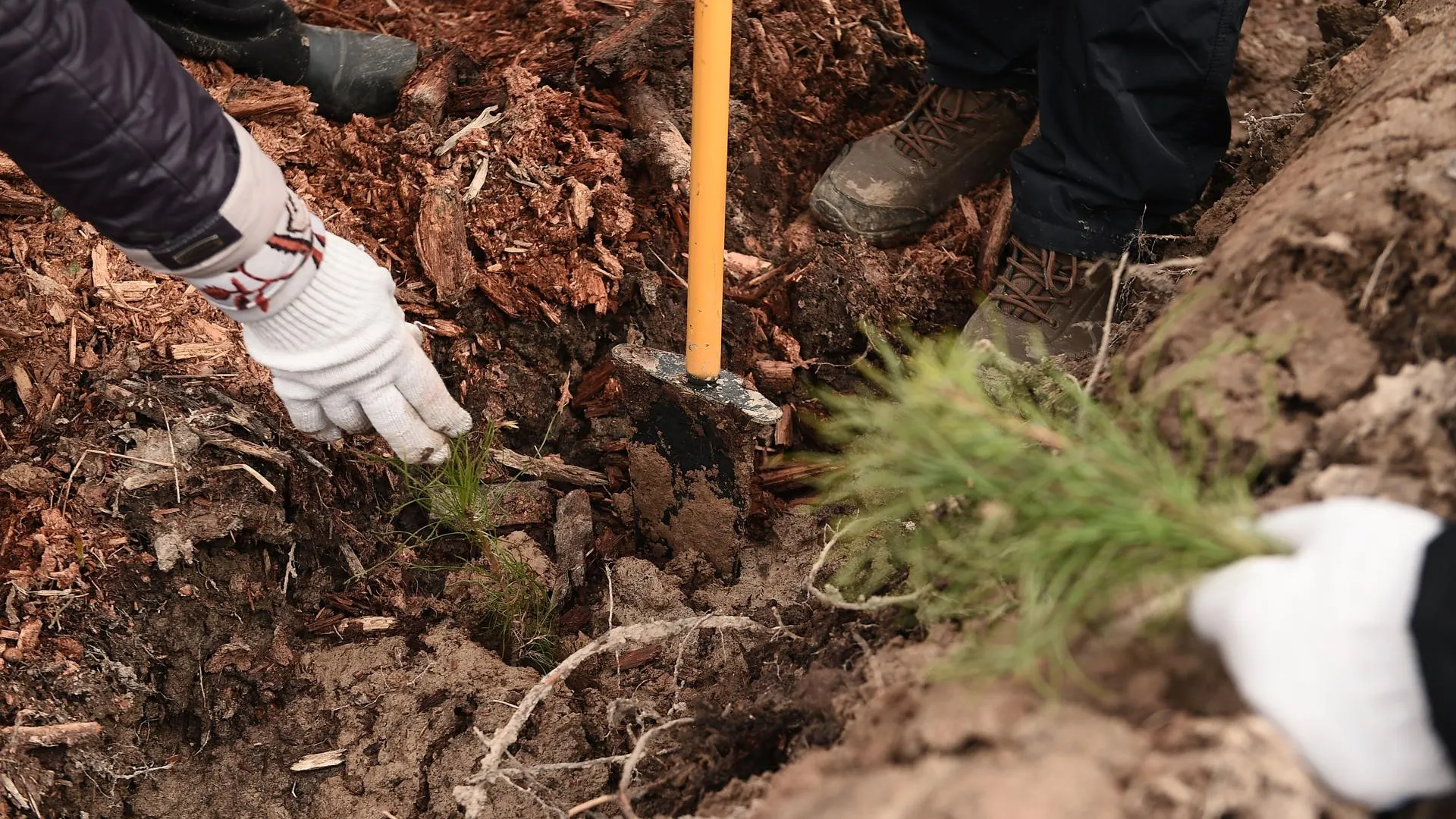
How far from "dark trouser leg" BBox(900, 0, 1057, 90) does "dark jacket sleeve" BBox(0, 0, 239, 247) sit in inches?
70.8

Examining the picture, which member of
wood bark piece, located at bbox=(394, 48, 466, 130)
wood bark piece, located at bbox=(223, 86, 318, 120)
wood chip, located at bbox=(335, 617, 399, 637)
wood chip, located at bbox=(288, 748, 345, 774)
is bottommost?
wood chip, located at bbox=(288, 748, 345, 774)

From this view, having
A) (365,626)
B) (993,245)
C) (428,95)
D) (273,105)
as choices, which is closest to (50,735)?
(365,626)

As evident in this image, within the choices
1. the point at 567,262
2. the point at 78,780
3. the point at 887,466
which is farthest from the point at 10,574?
the point at 887,466

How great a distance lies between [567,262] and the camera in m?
2.36

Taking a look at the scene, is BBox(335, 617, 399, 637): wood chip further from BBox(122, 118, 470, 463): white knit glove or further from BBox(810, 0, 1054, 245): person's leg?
BBox(810, 0, 1054, 245): person's leg

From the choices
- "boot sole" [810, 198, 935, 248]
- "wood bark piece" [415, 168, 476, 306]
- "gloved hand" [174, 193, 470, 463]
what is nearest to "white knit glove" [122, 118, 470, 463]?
"gloved hand" [174, 193, 470, 463]

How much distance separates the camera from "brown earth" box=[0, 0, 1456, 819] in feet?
3.54

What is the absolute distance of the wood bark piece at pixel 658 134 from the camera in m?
2.48

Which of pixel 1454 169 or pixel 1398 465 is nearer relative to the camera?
pixel 1398 465

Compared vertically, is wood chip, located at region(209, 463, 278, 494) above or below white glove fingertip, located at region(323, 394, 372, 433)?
below

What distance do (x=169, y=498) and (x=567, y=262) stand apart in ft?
3.50

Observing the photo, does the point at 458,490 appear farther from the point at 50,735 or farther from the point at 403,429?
the point at 50,735

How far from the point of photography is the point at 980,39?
7.93 feet

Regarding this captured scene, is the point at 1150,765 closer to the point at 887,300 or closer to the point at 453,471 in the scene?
→ the point at 453,471
